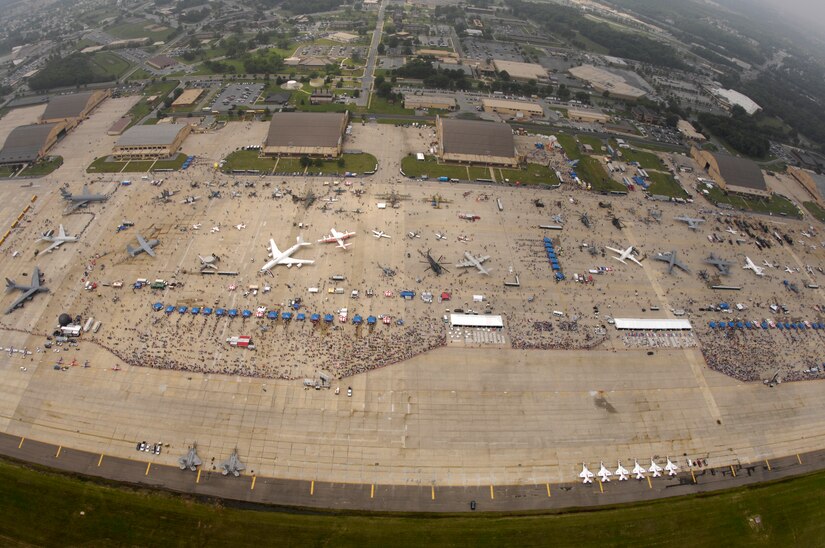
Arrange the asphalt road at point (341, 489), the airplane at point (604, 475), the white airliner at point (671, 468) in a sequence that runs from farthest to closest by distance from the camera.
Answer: the white airliner at point (671, 468), the airplane at point (604, 475), the asphalt road at point (341, 489)

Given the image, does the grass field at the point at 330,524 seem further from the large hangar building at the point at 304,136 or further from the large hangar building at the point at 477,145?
the large hangar building at the point at 477,145

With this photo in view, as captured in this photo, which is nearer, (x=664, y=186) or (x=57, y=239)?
(x=57, y=239)

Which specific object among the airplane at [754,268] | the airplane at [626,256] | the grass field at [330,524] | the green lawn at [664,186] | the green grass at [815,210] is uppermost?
the green lawn at [664,186]

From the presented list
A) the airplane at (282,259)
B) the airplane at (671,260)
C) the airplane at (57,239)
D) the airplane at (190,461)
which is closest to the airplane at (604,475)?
the airplane at (671,260)

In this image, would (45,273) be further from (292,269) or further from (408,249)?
(408,249)

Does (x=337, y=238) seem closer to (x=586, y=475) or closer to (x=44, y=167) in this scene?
(x=586, y=475)

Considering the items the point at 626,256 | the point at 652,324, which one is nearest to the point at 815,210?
the point at 626,256

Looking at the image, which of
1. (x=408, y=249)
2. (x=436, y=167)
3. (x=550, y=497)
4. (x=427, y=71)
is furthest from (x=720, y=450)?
(x=427, y=71)
